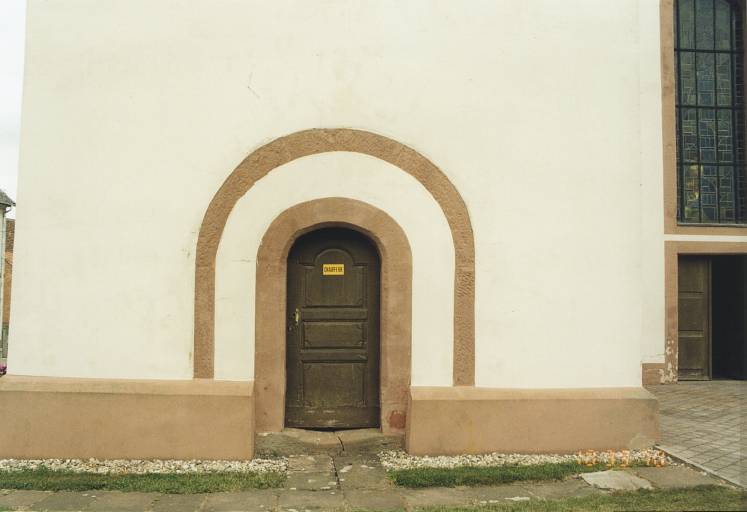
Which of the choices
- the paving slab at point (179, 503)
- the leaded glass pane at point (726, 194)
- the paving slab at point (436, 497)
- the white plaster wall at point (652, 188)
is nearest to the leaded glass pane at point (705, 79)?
the white plaster wall at point (652, 188)

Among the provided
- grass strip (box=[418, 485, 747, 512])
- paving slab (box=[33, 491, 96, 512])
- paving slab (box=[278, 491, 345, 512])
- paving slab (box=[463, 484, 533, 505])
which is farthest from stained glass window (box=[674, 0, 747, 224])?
paving slab (box=[33, 491, 96, 512])

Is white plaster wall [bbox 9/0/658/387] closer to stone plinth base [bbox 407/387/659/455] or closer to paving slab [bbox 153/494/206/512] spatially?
stone plinth base [bbox 407/387/659/455]

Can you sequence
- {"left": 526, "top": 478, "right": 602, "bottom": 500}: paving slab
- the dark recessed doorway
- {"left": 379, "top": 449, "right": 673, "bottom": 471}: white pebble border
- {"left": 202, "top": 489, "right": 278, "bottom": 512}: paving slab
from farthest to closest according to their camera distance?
the dark recessed doorway, {"left": 379, "top": 449, "right": 673, "bottom": 471}: white pebble border, {"left": 526, "top": 478, "right": 602, "bottom": 500}: paving slab, {"left": 202, "top": 489, "right": 278, "bottom": 512}: paving slab

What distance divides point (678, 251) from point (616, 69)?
5019 mm

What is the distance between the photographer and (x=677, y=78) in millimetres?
10594

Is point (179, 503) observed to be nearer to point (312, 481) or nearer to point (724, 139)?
point (312, 481)

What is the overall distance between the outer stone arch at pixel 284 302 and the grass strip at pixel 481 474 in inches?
29.0

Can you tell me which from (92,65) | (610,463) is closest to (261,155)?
(92,65)

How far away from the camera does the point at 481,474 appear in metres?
5.15

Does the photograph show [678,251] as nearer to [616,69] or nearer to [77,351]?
[616,69]

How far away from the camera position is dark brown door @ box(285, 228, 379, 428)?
602 centimetres

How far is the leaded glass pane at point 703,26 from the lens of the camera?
34.9ft

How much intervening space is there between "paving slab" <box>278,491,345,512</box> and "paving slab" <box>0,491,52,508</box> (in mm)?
1854

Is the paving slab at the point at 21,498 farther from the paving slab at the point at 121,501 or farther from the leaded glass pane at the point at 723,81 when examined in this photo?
the leaded glass pane at the point at 723,81
